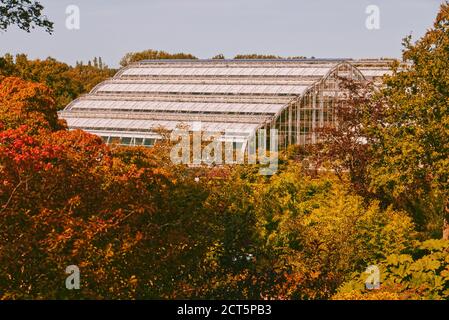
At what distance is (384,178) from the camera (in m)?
27.6

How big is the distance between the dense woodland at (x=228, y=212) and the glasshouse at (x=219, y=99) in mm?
21114

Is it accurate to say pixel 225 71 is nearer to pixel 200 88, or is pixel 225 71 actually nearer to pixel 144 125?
pixel 200 88

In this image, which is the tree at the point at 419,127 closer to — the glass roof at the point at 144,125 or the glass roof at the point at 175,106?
the glass roof at the point at 144,125

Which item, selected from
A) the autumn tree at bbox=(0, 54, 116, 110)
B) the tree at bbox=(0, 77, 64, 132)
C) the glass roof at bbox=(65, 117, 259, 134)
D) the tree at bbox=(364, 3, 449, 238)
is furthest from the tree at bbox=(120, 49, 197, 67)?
the tree at bbox=(0, 77, 64, 132)

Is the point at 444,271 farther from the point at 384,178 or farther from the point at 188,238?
the point at 384,178

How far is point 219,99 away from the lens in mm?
65375

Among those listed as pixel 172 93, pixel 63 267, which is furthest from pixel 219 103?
pixel 63 267

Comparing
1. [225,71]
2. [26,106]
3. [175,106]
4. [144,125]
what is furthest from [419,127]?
[225,71]

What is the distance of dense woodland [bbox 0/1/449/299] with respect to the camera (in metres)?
15.2

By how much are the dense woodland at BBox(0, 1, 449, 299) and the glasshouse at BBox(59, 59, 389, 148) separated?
21.1 meters

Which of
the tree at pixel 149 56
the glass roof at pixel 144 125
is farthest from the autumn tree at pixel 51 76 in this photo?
the tree at pixel 149 56

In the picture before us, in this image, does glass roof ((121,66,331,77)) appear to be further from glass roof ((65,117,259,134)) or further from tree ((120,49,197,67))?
tree ((120,49,197,67))

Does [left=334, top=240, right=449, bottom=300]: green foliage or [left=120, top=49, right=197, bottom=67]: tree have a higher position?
[left=120, top=49, right=197, bottom=67]: tree
